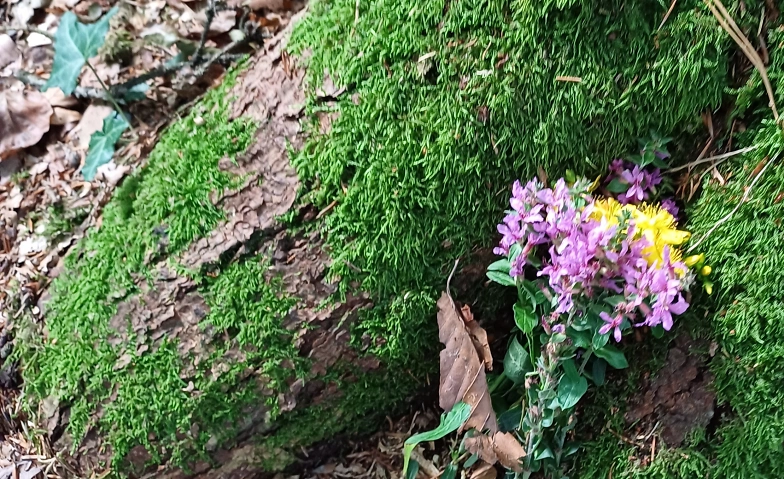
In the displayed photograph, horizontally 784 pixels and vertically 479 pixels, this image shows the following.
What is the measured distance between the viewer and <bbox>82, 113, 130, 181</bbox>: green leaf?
2256 millimetres

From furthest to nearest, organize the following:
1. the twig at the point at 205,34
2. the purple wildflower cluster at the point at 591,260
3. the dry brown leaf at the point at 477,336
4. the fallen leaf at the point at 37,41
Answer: the fallen leaf at the point at 37,41 < the twig at the point at 205,34 < the dry brown leaf at the point at 477,336 < the purple wildflower cluster at the point at 591,260

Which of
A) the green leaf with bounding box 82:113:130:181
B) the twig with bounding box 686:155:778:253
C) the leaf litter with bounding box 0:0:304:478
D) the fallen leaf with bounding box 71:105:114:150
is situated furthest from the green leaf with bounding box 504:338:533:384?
the fallen leaf with bounding box 71:105:114:150

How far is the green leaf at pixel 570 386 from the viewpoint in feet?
4.79

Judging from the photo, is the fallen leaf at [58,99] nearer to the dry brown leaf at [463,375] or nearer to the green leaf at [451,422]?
the dry brown leaf at [463,375]

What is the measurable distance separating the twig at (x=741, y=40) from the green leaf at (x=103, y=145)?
215cm

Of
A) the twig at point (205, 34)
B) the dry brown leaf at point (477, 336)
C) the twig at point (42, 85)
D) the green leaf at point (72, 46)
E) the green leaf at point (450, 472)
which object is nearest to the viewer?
the dry brown leaf at point (477, 336)

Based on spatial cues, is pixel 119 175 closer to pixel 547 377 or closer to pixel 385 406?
pixel 385 406

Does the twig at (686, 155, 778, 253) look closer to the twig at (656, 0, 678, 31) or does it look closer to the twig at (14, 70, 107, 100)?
the twig at (656, 0, 678, 31)

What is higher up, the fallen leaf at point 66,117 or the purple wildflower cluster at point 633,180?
the fallen leaf at point 66,117

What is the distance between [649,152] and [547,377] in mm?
683

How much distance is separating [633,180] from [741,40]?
44 centimetres

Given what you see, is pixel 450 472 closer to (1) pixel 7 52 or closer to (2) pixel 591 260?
(2) pixel 591 260

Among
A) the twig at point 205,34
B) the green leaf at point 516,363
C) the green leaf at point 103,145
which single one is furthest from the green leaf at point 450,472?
the twig at point 205,34

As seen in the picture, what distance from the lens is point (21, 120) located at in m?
2.53
